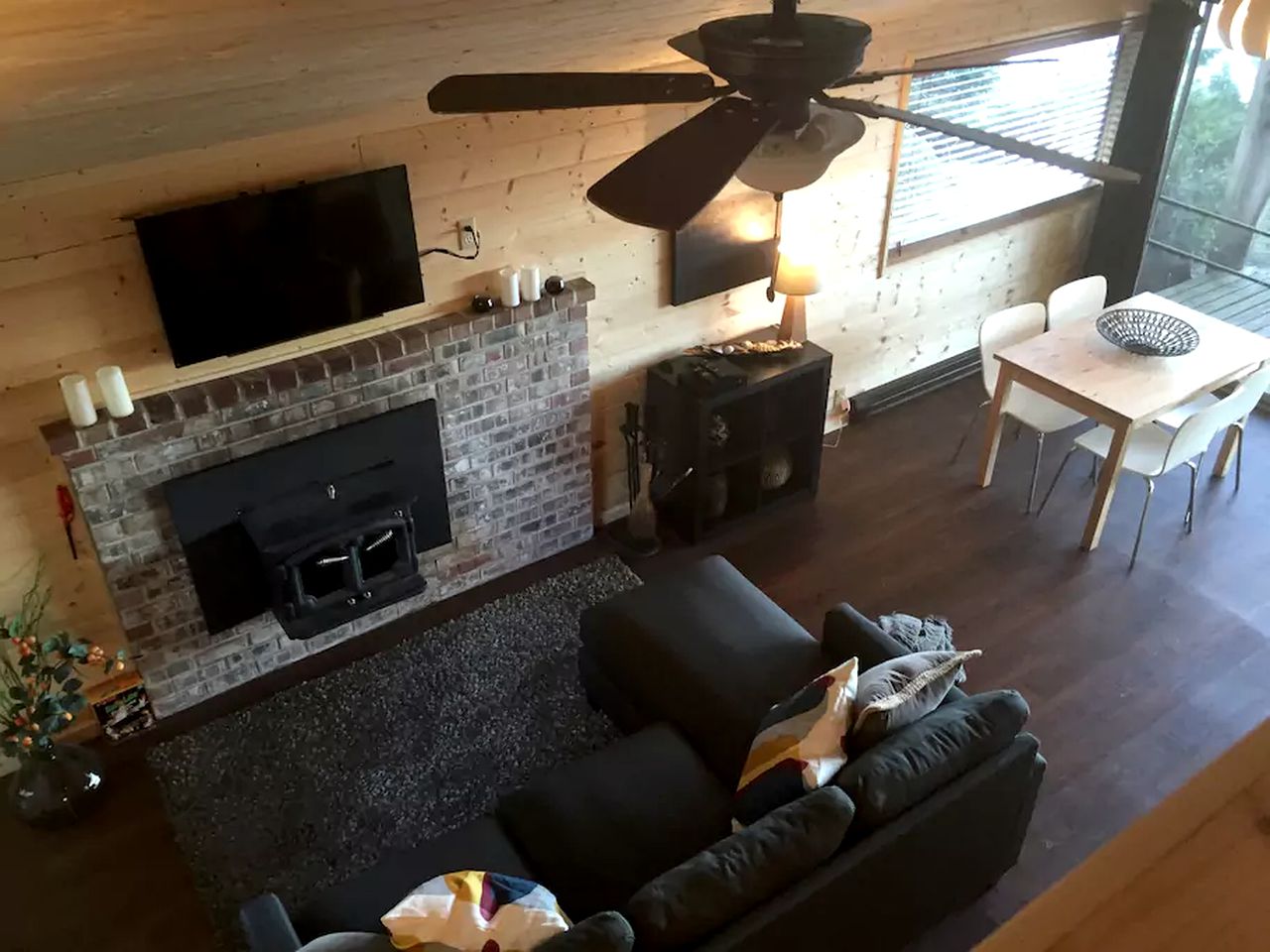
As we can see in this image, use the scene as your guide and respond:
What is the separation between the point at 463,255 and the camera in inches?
155

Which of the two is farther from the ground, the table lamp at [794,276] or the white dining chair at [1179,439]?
the table lamp at [794,276]

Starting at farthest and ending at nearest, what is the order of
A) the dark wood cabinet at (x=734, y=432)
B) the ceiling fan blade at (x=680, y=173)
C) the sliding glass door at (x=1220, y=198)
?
1. the sliding glass door at (x=1220, y=198)
2. the dark wood cabinet at (x=734, y=432)
3. the ceiling fan blade at (x=680, y=173)

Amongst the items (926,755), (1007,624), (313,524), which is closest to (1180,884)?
(926,755)

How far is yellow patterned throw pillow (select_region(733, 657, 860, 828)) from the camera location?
106 inches

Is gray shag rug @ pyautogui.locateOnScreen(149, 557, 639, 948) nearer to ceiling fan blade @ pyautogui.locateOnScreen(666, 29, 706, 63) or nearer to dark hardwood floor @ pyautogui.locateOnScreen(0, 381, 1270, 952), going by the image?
dark hardwood floor @ pyautogui.locateOnScreen(0, 381, 1270, 952)

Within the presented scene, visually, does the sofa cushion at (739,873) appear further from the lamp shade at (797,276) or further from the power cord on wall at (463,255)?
the lamp shade at (797,276)

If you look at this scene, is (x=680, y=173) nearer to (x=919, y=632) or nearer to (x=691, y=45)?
(x=691, y=45)

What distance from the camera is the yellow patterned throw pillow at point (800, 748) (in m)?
2.69

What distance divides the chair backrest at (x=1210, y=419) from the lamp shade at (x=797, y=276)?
161 cm

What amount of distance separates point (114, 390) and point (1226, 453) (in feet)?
15.7

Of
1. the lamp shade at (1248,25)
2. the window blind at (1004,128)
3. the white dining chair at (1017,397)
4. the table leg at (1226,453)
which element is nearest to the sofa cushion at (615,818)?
the lamp shade at (1248,25)

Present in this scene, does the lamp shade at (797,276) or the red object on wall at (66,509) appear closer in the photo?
the red object on wall at (66,509)

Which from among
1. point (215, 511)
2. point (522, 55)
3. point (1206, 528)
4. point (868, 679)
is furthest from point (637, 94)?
point (1206, 528)

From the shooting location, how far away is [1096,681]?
4.06 meters
